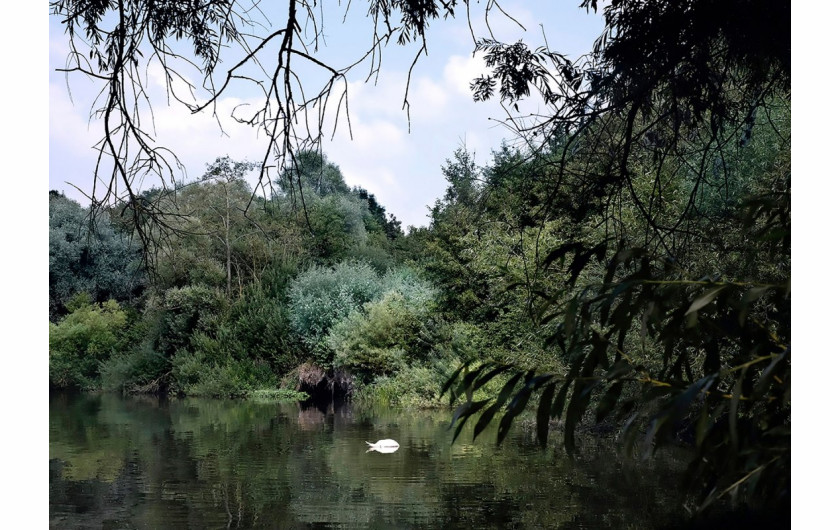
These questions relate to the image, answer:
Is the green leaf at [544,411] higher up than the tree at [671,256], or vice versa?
the tree at [671,256]

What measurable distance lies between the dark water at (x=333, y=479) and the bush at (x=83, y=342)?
609 centimetres

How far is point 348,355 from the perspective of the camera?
15.2 metres

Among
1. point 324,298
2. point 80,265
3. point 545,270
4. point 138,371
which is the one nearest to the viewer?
point 545,270

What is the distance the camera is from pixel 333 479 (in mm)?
8320

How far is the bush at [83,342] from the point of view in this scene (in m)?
18.4

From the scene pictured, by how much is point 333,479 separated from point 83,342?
39.9ft

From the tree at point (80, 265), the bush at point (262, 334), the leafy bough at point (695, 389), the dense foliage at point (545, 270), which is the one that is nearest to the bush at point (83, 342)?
the dense foliage at point (545, 270)

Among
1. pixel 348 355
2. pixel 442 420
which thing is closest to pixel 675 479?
pixel 442 420

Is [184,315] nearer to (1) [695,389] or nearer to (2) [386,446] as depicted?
(2) [386,446]

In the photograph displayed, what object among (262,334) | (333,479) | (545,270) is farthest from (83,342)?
(545,270)

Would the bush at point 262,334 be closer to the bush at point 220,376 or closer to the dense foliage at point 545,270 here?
the dense foliage at point 545,270

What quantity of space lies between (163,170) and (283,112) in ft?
1.30
